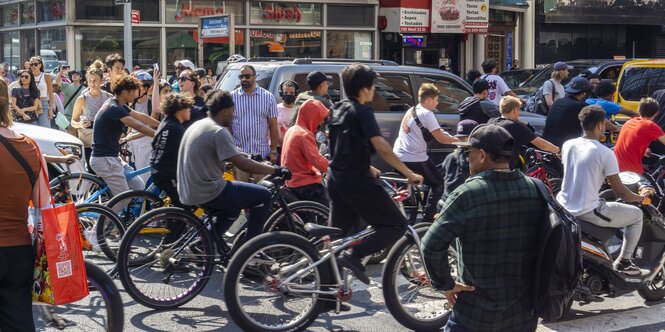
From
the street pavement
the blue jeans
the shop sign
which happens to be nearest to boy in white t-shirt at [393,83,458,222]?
the street pavement

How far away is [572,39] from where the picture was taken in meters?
32.2

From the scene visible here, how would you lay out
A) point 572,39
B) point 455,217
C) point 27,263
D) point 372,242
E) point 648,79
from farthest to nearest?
point 572,39 → point 648,79 → point 372,242 → point 27,263 → point 455,217

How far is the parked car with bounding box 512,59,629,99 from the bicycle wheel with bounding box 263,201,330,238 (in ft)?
32.6

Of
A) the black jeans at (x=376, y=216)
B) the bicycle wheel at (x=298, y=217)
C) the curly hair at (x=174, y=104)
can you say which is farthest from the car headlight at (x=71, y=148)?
the black jeans at (x=376, y=216)

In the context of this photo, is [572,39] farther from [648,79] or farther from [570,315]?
[570,315]

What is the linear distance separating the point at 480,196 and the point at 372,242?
2.32 meters

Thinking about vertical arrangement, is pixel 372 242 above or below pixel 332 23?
below

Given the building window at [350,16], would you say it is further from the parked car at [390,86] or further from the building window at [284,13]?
the parked car at [390,86]

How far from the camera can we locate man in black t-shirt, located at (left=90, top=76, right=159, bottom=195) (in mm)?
8492

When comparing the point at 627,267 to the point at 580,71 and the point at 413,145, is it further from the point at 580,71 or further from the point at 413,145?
the point at 580,71

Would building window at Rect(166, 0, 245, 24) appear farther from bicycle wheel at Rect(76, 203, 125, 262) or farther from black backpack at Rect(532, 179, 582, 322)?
black backpack at Rect(532, 179, 582, 322)

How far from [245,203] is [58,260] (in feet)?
7.71

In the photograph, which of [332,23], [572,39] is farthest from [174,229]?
[572,39]

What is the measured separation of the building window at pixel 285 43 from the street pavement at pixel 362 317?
17825mm
